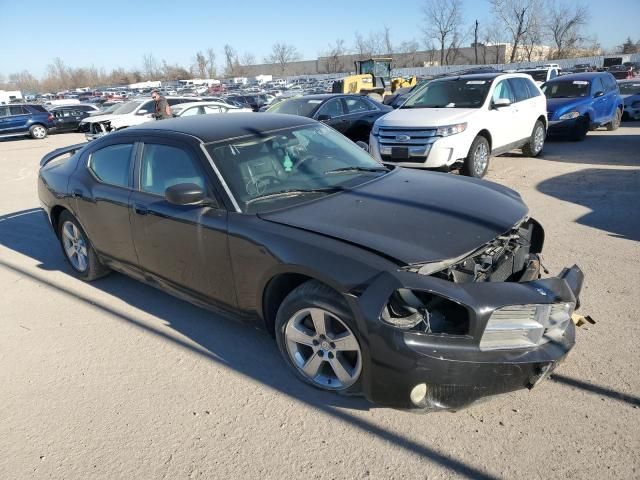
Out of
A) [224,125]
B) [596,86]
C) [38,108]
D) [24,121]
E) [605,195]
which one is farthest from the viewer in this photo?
[38,108]

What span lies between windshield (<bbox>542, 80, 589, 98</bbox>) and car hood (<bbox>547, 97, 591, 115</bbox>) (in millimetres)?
323

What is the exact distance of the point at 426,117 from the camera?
803 cm

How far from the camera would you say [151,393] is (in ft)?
10.00

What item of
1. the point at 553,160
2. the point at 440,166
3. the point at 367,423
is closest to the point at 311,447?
the point at 367,423

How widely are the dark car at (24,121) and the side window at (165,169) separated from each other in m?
21.8

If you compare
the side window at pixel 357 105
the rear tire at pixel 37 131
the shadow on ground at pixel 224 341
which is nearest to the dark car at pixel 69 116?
the rear tire at pixel 37 131

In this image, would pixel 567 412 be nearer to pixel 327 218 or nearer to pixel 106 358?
pixel 327 218

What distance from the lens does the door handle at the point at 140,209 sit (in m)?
3.72

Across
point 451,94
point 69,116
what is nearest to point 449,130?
point 451,94

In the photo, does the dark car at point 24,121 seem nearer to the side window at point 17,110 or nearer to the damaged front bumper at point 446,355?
the side window at point 17,110

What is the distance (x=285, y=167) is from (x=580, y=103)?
35.0 ft

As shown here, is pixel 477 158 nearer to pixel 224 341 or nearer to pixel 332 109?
pixel 332 109

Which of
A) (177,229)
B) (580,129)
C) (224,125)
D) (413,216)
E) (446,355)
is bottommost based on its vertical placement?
(580,129)

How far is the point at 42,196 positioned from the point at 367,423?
4395 mm
